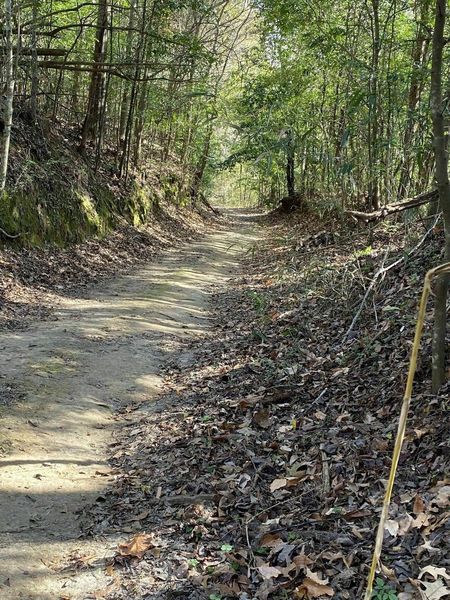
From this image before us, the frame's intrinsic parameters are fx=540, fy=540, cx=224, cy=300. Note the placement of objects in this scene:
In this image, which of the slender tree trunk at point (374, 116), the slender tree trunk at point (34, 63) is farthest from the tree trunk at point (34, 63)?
the slender tree trunk at point (374, 116)

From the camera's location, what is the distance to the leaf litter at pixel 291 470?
3146 millimetres

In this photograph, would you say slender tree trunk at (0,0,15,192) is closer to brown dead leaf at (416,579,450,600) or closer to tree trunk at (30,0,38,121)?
tree trunk at (30,0,38,121)

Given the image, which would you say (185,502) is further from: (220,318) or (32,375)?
(220,318)

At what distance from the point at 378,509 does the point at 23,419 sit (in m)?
3.48

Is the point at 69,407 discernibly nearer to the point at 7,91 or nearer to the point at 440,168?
the point at 440,168

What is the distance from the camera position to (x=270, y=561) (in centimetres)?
330

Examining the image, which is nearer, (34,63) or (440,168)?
(440,168)

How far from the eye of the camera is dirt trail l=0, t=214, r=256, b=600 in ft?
11.7

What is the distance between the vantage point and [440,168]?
3965mm

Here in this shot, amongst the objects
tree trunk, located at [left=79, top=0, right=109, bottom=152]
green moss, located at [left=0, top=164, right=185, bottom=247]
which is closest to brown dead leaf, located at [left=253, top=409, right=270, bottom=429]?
green moss, located at [left=0, top=164, right=185, bottom=247]

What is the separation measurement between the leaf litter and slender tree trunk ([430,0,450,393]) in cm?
27

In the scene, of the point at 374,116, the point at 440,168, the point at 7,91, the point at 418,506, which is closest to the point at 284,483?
the point at 418,506

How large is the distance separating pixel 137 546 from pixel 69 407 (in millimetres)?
2368

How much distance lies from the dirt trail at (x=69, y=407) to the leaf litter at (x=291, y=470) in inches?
10.5
